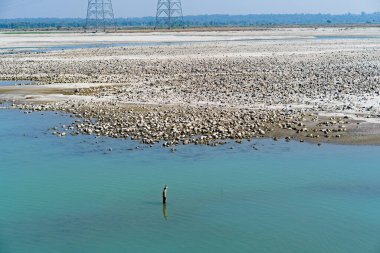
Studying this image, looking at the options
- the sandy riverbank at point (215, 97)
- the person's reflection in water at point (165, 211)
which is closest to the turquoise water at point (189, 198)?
the person's reflection in water at point (165, 211)

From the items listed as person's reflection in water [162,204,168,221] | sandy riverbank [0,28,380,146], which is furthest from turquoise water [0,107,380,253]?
sandy riverbank [0,28,380,146]

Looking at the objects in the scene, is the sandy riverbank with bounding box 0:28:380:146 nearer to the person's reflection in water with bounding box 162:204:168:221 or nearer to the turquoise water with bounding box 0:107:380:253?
the turquoise water with bounding box 0:107:380:253

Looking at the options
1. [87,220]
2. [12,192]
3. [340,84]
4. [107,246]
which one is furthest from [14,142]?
[340,84]

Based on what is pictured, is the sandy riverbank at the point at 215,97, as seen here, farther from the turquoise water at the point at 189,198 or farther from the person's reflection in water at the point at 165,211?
the person's reflection in water at the point at 165,211

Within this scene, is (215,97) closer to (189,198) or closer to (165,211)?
(189,198)

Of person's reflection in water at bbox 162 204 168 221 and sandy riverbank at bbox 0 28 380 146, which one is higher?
sandy riverbank at bbox 0 28 380 146
